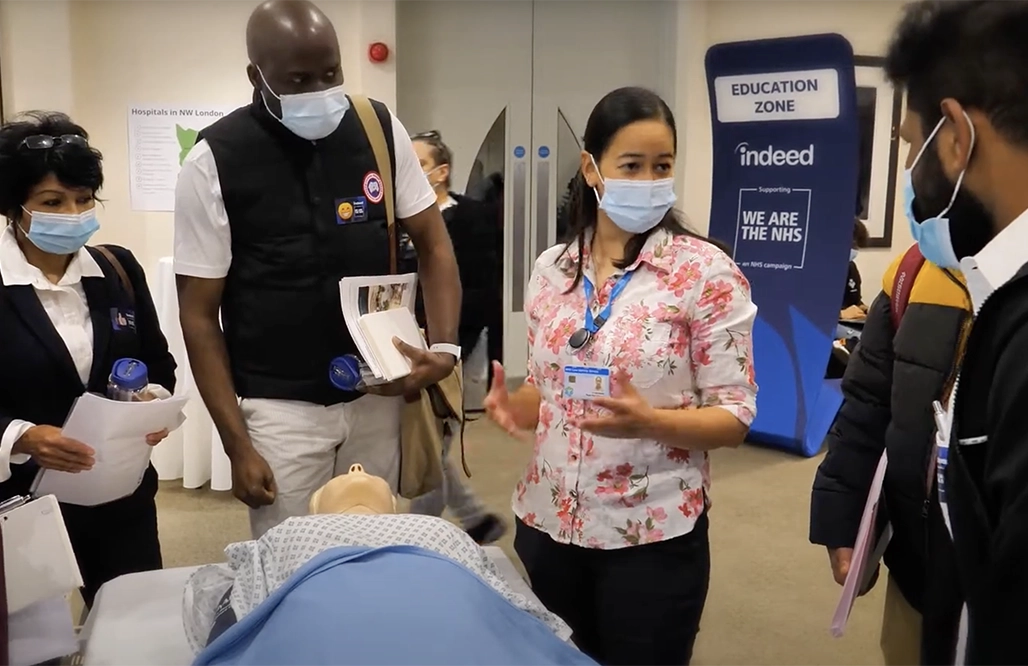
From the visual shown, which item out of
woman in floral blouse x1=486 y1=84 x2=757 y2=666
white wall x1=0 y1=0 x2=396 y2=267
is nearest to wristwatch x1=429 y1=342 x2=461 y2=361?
woman in floral blouse x1=486 y1=84 x2=757 y2=666

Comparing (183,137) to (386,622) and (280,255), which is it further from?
(386,622)

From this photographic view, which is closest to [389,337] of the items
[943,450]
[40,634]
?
[40,634]

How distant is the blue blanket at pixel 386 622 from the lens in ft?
3.96

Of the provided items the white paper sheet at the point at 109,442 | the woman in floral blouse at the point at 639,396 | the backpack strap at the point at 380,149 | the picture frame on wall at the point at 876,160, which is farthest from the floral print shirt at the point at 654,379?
the picture frame on wall at the point at 876,160

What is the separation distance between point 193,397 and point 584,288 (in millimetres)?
2725

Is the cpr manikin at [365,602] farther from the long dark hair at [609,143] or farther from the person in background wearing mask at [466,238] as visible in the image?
the person in background wearing mask at [466,238]

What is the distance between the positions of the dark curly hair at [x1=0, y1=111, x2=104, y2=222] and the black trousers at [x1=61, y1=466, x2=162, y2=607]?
690 millimetres

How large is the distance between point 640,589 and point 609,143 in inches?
33.9

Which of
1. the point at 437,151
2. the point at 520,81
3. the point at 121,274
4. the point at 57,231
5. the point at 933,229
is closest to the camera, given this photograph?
the point at 933,229

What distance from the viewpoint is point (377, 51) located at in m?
4.91

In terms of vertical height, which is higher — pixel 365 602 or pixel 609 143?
pixel 609 143

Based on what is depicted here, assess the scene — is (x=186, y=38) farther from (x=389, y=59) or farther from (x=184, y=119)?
(x=389, y=59)

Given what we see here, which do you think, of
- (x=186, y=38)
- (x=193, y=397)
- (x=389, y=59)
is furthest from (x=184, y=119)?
(x=193, y=397)

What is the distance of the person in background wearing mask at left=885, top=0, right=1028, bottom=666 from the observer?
97 centimetres
